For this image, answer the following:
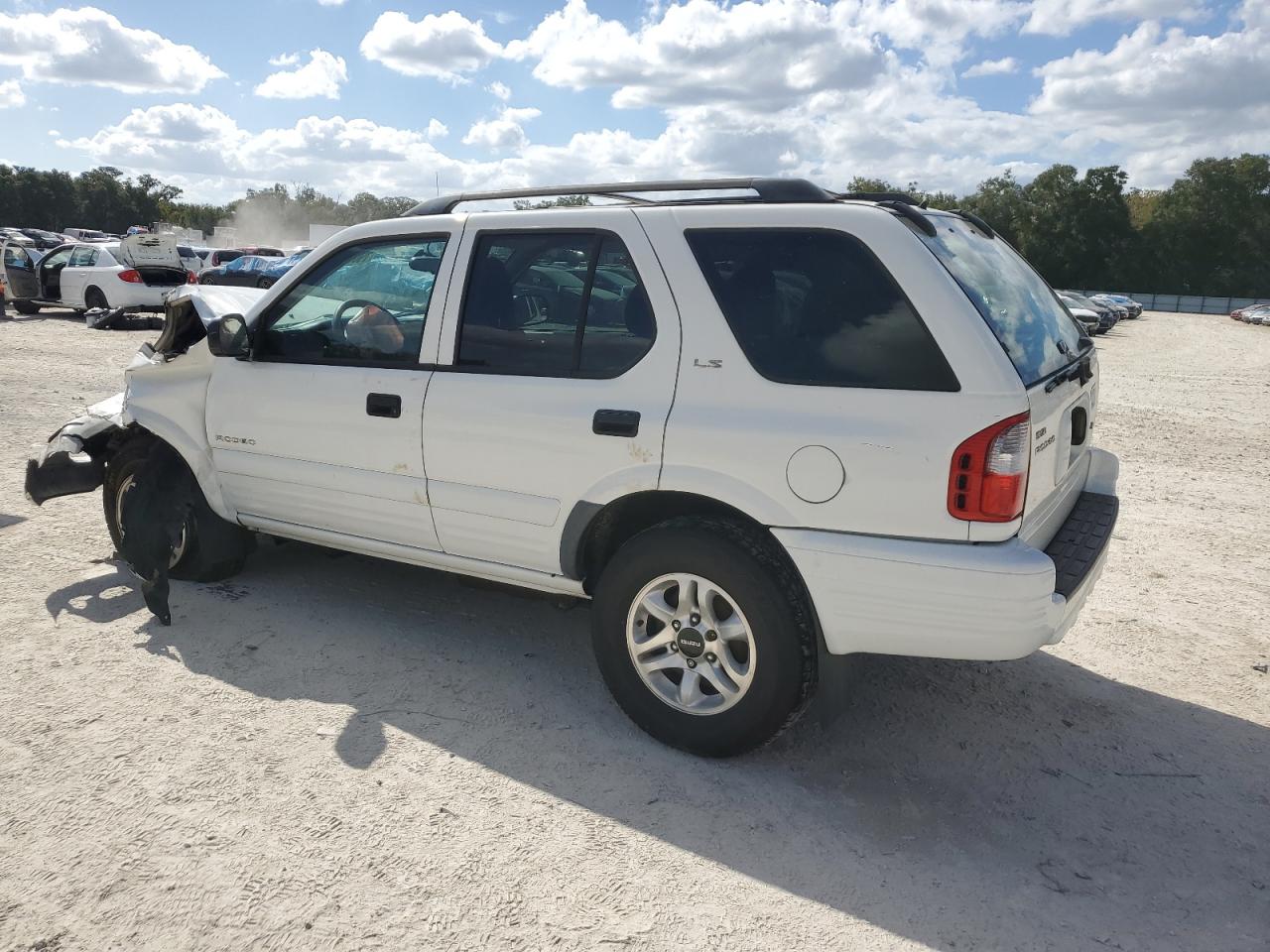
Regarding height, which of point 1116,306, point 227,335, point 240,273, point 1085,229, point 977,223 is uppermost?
point 1085,229

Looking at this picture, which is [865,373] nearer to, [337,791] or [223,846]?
[337,791]

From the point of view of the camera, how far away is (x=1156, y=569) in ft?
18.5

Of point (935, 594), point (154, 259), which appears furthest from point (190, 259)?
point (935, 594)

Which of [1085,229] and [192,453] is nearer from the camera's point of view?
[192,453]

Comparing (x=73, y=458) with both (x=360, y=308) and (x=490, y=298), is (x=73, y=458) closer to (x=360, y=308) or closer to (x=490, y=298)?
(x=360, y=308)

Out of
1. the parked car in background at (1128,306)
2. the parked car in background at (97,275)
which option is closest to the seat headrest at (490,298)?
the parked car in background at (97,275)

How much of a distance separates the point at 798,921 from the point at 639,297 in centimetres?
211

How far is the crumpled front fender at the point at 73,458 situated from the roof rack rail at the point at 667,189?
86.9 inches

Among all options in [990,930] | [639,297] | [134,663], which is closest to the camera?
[990,930]

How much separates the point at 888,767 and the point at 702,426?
4.73ft

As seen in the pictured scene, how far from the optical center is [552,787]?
10.8 feet

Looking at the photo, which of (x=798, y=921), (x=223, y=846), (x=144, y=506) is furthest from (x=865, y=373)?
(x=144, y=506)

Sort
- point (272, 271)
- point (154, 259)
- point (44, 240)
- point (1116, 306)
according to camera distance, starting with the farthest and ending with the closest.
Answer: point (44, 240)
point (1116, 306)
point (272, 271)
point (154, 259)

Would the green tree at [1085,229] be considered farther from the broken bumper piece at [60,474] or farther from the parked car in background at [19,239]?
the broken bumper piece at [60,474]
